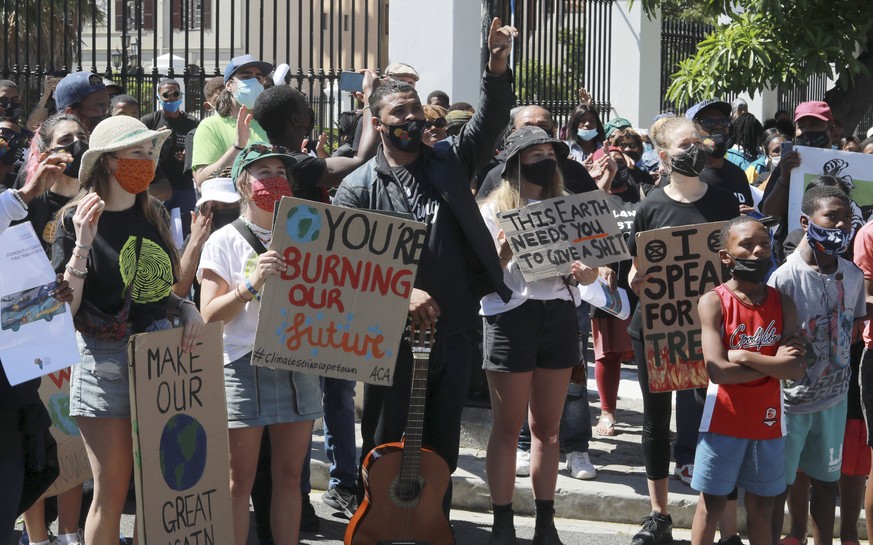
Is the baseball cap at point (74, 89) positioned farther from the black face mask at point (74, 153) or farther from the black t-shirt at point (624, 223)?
the black t-shirt at point (624, 223)

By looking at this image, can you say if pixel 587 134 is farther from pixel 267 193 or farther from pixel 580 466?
pixel 267 193

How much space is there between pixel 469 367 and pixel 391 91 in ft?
4.41

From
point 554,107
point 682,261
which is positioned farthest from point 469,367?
point 554,107

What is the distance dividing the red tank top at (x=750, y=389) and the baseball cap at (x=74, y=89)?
3.94m

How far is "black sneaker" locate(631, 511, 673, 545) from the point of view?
6.15 m

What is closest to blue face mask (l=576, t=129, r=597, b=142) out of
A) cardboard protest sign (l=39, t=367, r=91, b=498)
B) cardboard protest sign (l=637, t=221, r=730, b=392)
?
cardboard protest sign (l=637, t=221, r=730, b=392)

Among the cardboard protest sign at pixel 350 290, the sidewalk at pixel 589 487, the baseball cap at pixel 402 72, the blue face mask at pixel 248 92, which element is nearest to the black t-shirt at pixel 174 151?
the blue face mask at pixel 248 92

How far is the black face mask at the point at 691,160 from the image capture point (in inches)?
252

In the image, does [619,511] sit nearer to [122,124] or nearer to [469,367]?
[469,367]

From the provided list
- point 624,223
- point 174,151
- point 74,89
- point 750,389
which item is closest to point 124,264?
point 74,89

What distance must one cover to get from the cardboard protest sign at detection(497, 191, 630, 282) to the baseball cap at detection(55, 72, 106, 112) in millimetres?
2794

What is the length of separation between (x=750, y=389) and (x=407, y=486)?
1600 mm

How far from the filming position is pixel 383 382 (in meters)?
5.40

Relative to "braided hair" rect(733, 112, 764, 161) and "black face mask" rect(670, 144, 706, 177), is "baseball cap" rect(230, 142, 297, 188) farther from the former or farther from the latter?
"braided hair" rect(733, 112, 764, 161)
